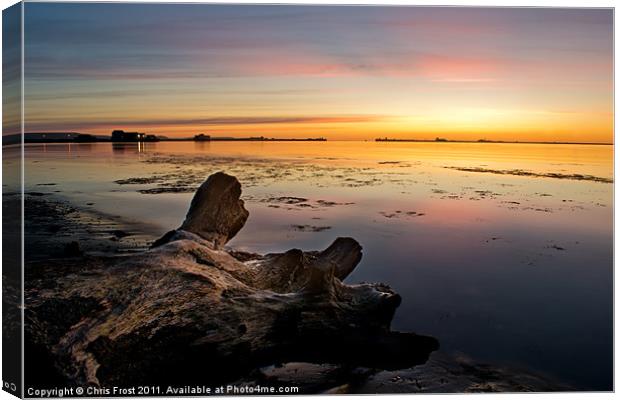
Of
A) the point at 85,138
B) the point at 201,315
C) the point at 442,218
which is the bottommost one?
the point at 201,315

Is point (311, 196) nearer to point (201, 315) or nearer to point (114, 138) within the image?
point (201, 315)

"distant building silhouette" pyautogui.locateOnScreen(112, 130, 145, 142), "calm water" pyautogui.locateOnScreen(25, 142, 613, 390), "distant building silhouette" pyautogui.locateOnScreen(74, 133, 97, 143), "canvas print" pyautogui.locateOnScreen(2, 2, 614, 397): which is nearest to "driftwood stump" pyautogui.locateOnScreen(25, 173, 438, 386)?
"canvas print" pyautogui.locateOnScreen(2, 2, 614, 397)

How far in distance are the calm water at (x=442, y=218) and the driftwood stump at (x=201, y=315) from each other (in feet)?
0.93

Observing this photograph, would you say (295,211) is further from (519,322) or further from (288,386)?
(519,322)

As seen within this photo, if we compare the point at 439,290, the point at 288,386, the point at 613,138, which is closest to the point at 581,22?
the point at 613,138

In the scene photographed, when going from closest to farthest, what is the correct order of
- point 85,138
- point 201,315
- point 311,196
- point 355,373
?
1. point 201,315
2. point 355,373
3. point 85,138
4. point 311,196

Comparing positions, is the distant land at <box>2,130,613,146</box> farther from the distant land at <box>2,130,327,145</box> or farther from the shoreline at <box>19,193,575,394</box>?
the shoreline at <box>19,193,575,394</box>

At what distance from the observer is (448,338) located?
7.55m

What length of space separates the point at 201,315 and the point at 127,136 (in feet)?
6.41

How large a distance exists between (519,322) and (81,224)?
168 inches

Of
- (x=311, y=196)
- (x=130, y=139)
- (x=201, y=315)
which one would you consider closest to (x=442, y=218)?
(x=311, y=196)

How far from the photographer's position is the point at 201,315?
7012 millimetres

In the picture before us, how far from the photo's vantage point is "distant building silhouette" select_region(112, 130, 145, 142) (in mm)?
7711

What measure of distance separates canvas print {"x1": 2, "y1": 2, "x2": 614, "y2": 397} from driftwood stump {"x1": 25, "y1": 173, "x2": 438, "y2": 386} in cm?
2
